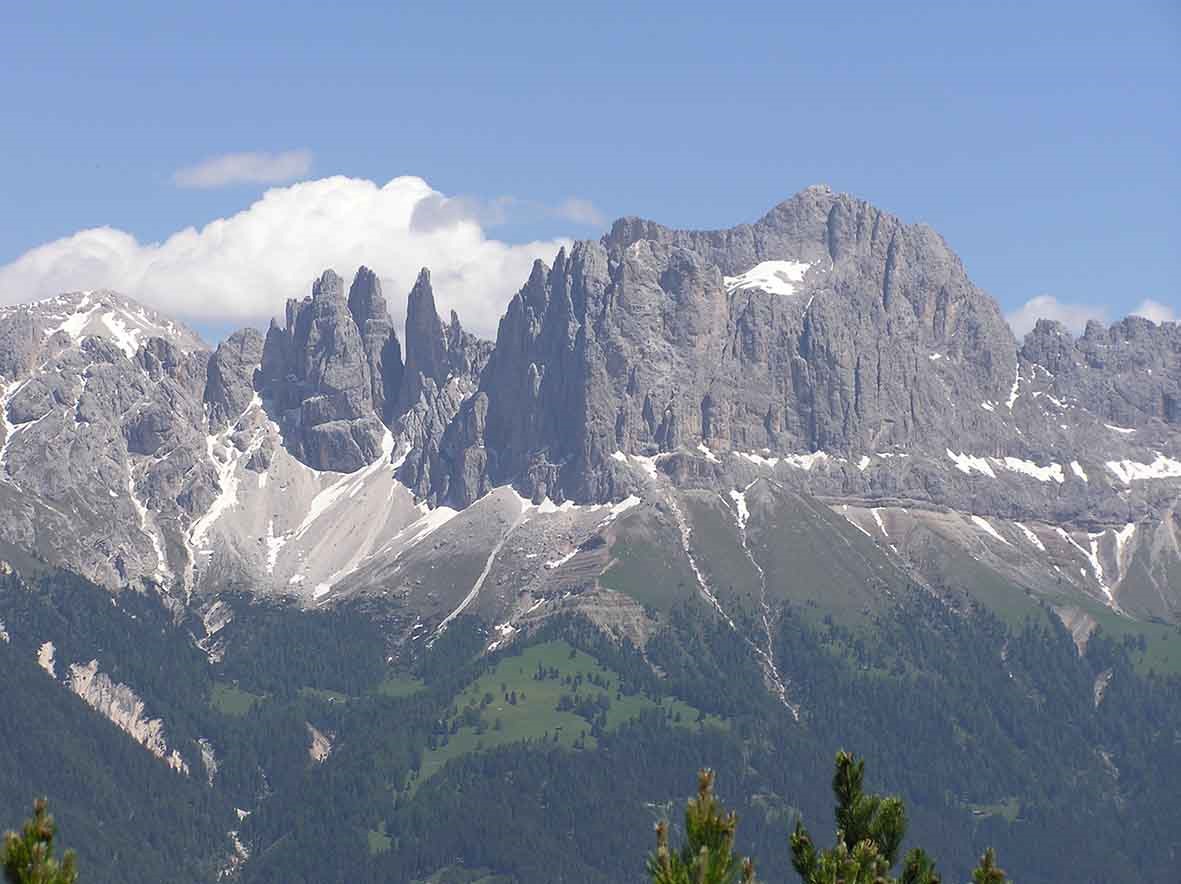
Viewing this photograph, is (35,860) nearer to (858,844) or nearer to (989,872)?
(858,844)

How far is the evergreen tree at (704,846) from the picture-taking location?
54250 millimetres

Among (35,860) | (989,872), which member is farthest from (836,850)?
(35,860)

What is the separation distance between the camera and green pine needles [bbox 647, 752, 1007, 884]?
54.8 meters

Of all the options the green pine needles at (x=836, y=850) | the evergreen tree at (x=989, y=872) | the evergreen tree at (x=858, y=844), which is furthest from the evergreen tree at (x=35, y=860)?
the evergreen tree at (x=989, y=872)

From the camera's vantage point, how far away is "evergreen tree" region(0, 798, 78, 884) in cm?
4994

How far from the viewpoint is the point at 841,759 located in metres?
61.1

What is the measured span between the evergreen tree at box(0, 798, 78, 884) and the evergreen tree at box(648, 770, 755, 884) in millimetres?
14343

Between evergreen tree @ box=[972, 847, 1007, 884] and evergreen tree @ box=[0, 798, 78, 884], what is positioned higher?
evergreen tree @ box=[972, 847, 1007, 884]

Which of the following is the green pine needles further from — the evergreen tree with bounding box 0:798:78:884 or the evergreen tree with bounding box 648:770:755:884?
the evergreen tree with bounding box 0:798:78:884

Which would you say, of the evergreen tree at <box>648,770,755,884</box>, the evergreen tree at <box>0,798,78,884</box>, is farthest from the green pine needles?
the evergreen tree at <box>0,798,78,884</box>

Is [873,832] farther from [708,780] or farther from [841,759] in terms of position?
[708,780]

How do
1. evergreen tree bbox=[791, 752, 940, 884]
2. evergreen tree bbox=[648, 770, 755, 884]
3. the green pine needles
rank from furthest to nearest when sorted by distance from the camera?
evergreen tree bbox=[791, 752, 940, 884]
the green pine needles
evergreen tree bbox=[648, 770, 755, 884]

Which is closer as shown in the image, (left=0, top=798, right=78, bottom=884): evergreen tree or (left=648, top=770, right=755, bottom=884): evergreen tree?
(left=0, top=798, right=78, bottom=884): evergreen tree

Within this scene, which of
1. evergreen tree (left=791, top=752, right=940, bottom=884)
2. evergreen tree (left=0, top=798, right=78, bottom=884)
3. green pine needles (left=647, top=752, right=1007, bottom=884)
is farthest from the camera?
evergreen tree (left=791, top=752, right=940, bottom=884)
